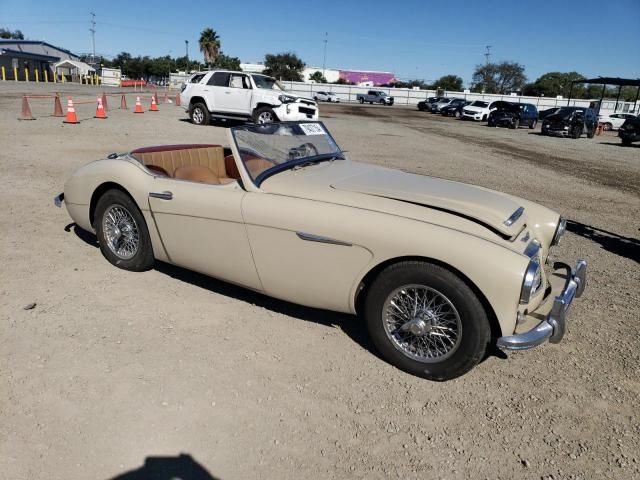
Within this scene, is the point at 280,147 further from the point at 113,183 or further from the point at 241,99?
the point at 241,99

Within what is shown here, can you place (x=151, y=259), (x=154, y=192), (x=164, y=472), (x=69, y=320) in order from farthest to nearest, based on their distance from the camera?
(x=151, y=259) → (x=154, y=192) → (x=69, y=320) → (x=164, y=472)

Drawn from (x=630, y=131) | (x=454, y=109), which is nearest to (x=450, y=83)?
(x=454, y=109)

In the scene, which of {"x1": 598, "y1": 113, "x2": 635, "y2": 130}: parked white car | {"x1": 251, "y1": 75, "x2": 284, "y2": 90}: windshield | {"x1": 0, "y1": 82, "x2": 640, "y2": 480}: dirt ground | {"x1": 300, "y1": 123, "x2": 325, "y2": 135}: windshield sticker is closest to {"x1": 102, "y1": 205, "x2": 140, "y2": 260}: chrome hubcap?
{"x1": 0, "y1": 82, "x2": 640, "y2": 480}: dirt ground

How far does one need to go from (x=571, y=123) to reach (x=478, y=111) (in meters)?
9.77

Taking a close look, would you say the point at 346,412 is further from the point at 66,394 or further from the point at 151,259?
the point at 151,259

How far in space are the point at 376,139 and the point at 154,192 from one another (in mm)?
13685

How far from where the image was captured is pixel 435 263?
2.72m

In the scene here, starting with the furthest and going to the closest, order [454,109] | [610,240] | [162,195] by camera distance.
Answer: [454,109]
[610,240]
[162,195]

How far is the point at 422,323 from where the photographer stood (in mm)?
2803

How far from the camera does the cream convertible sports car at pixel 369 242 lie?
2.66 meters

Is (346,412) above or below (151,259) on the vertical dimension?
below

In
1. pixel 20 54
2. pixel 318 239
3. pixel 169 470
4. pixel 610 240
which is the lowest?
pixel 169 470

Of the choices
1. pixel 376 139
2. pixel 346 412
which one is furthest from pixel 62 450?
pixel 376 139

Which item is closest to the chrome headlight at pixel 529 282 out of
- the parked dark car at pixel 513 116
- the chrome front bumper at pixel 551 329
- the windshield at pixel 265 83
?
the chrome front bumper at pixel 551 329
